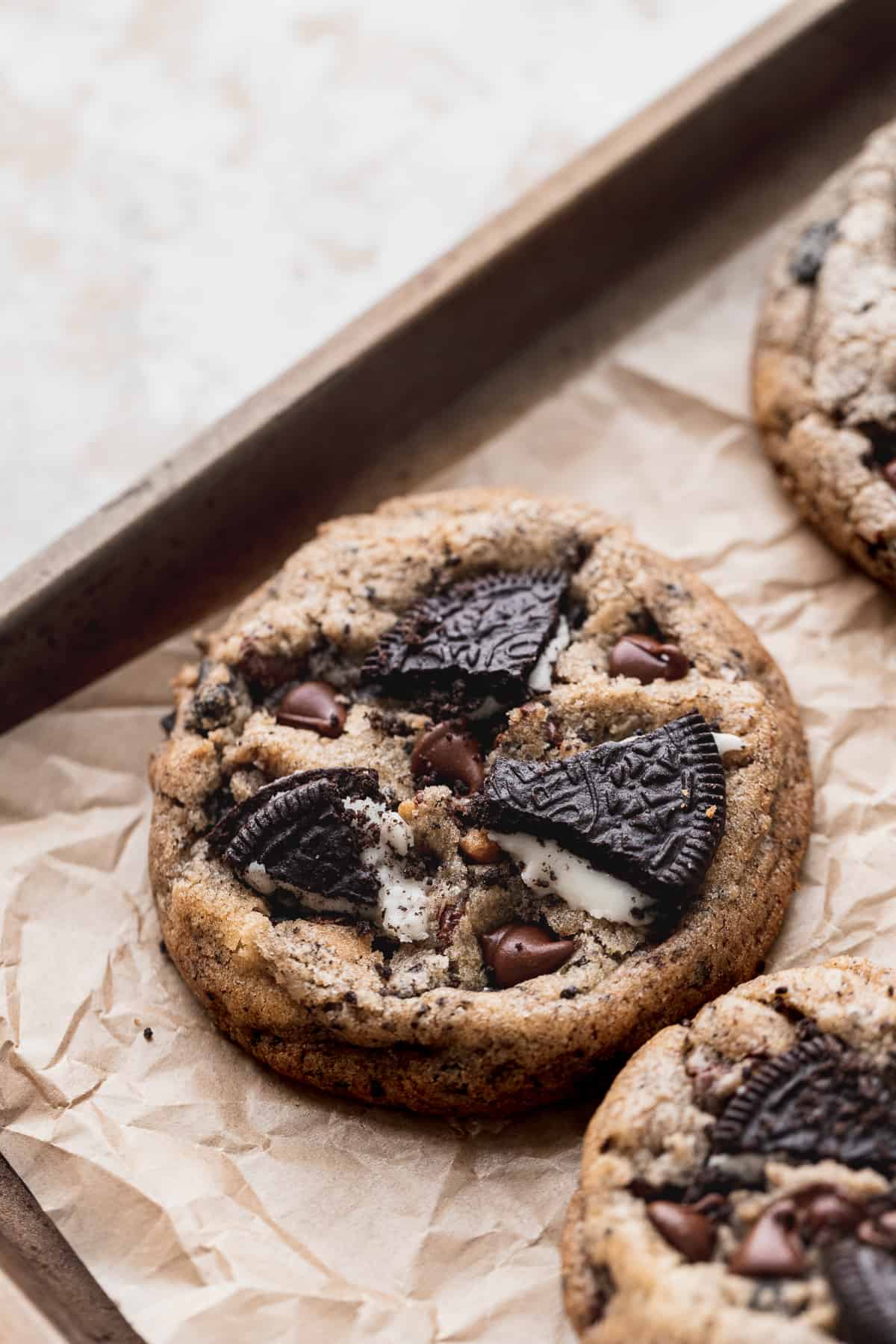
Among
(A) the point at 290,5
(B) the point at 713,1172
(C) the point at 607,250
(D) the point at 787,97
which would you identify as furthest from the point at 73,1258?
(A) the point at 290,5

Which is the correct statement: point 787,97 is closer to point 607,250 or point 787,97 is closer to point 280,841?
point 607,250

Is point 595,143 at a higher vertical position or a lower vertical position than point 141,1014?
higher

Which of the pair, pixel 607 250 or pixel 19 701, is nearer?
pixel 19 701

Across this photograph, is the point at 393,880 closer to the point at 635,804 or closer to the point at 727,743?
the point at 635,804

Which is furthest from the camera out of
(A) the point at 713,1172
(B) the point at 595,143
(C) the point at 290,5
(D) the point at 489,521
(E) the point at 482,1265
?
(C) the point at 290,5

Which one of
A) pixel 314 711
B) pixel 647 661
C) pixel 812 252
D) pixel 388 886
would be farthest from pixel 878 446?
pixel 388 886

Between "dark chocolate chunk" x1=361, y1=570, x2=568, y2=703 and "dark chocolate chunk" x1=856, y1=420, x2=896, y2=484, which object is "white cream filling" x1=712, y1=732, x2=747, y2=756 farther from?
"dark chocolate chunk" x1=856, y1=420, x2=896, y2=484

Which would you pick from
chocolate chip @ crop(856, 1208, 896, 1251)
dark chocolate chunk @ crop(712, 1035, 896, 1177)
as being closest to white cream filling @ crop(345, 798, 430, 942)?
dark chocolate chunk @ crop(712, 1035, 896, 1177)
